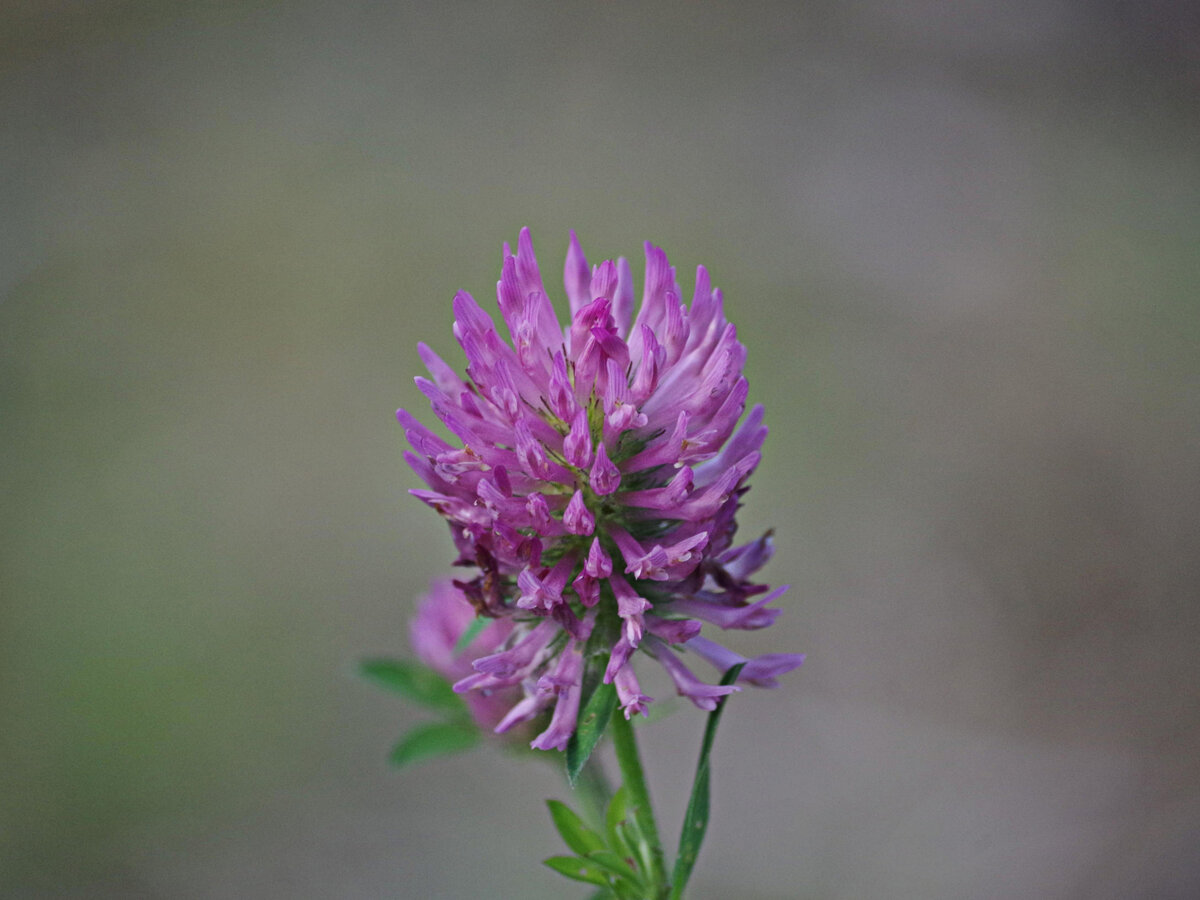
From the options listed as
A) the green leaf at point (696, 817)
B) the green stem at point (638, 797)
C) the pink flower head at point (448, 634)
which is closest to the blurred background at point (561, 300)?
the pink flower head at point (448, 634)

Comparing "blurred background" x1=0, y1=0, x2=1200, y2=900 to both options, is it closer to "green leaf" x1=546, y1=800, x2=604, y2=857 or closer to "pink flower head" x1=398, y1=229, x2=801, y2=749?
"green leaf" x1=546, y1=800, x2=604, y2=857


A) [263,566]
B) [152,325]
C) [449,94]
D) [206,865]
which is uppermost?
[449,94]

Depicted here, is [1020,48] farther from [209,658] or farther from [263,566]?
[209,658]

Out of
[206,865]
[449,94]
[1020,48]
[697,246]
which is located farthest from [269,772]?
[1020,48]

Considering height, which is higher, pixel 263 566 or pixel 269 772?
pixel 263 566

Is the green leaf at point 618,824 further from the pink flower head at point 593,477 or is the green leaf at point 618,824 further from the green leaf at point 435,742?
the green leaf at point 435,742

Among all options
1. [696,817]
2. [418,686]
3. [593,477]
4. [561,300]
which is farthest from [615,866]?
[561,300]
